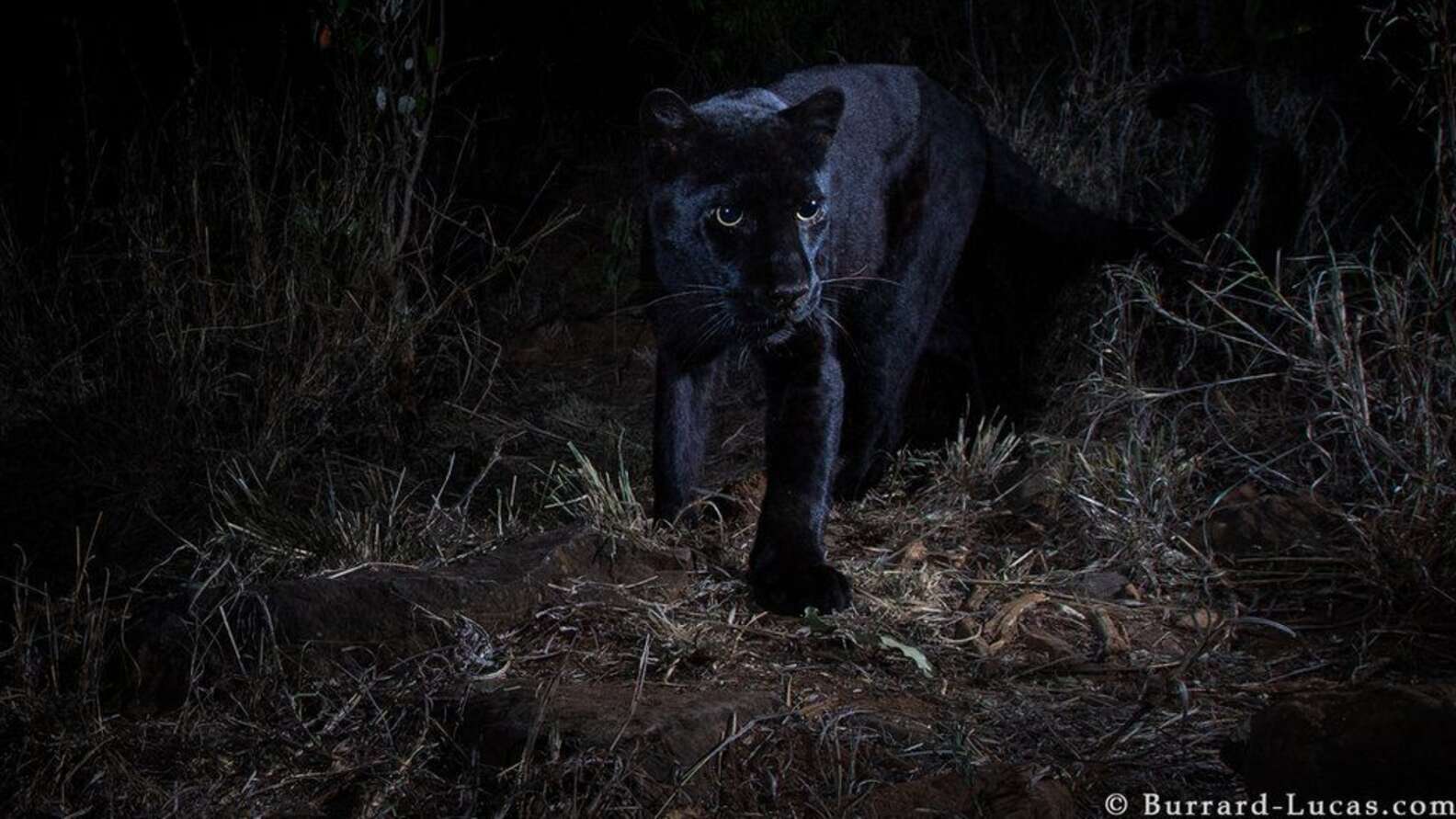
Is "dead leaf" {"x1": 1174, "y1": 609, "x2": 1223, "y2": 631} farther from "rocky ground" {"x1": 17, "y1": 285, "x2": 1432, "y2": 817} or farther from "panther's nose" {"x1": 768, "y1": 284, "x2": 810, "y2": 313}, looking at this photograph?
"panther's nose" {"x1": 768, "y1": 284, "x2": 810, "y2": 313}

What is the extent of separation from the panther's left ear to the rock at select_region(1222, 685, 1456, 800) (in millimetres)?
2117

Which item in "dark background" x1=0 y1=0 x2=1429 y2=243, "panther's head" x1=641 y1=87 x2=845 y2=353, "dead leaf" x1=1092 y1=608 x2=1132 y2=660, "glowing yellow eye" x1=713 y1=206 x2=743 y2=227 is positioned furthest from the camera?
"dark background" x1=0 y1=0 x2=1429 y2=243

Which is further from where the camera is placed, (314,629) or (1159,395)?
(1159,395)

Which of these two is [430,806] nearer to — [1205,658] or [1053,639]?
[1053,639]

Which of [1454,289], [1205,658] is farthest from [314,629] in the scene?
[1454,289]

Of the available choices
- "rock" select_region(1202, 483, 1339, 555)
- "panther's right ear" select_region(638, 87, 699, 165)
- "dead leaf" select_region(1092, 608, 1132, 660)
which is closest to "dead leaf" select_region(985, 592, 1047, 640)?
"dead leaf" select_region(1092, 608, 1132, 660)

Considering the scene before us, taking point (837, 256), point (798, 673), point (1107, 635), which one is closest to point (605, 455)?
point (837, 256)

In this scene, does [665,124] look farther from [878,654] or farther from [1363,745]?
[1363,745]

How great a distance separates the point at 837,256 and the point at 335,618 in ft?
6.15

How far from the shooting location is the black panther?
3678 millimetres

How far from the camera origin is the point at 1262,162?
519 cm

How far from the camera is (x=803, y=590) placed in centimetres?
341

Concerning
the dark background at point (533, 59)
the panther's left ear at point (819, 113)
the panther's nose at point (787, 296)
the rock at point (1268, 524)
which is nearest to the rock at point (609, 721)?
the panther's nose at point (787, 296)

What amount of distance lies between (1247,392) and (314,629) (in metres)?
2.87
